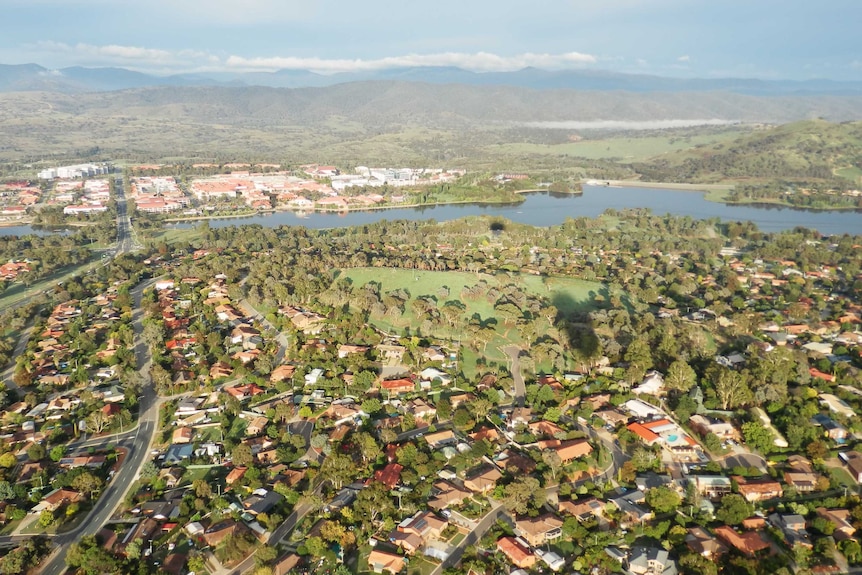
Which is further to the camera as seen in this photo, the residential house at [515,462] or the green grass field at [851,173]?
the green grass field at [851,173]

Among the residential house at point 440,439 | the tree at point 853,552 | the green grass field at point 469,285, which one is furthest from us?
the green grass field at point 469,285

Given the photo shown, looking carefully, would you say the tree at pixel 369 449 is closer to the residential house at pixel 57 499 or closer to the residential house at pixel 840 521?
the residential house at pixel 57 499

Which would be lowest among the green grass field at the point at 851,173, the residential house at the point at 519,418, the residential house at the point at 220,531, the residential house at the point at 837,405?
the residential house at the point at 220,531

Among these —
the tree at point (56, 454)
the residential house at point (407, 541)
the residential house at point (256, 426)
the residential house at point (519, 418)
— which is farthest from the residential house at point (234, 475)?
the residential house at point (519, 418)

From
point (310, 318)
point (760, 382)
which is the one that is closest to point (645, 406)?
point (760, 382)

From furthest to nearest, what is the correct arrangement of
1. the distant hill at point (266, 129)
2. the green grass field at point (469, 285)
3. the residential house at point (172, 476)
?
the distant hill at point (266, 129), the green grass field at point (469, 285), the residential house at point (172, 476)

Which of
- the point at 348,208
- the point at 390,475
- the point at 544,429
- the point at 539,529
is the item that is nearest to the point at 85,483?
the point at 390,475

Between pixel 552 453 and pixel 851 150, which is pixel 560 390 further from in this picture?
pixel 851 150
